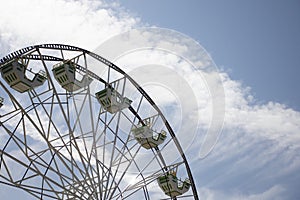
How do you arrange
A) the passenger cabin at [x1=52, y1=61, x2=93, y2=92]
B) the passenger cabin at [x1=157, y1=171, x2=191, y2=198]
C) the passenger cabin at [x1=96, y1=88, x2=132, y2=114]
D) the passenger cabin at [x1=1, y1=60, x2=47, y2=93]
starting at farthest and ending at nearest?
the passenger cabin at [x1=157, y1=171, x2=191, y2=198] < the passenger cabin at [x1=96, y1=88, x2=132, y2=114] < the passenger cabin at [x1=52, y1=61, x2=93, y2=92] < the passenger cabin at [x1=1, y1=60, x2=47, y2=93]

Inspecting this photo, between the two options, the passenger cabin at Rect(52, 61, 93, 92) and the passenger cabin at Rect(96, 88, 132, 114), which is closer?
the passenger cabin at Rect(52, 61, 93, 92)

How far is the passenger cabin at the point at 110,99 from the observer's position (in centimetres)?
2717

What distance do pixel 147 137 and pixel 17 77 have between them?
35.0 feet

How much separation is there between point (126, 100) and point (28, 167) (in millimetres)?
8148

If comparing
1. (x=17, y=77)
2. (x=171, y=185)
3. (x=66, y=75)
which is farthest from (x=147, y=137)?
(x=17, y=77)

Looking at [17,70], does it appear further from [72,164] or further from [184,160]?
[184,160]

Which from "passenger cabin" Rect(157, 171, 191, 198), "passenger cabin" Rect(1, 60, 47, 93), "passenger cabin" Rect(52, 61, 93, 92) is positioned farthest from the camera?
"passenger cabin" Rect(157, 171, 191, 198)

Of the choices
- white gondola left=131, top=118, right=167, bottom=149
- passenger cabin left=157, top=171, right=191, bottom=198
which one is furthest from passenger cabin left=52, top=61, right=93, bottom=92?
passenger cabin left=157, top=171, right=191, bottom=198

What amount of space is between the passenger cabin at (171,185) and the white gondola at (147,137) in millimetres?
2344

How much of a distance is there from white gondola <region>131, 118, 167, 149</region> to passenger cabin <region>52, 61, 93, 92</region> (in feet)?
21.8

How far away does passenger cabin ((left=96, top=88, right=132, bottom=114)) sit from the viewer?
89.1 feet

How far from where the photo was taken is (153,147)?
30.5m

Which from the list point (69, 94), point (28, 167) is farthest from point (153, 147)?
point (28, 167)

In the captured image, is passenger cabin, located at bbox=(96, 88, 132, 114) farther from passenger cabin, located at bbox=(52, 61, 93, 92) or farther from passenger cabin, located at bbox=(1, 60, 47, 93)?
passenger cabin, located at bbox=(1, 60, 47, 93)
